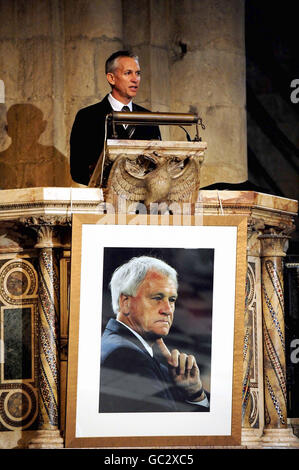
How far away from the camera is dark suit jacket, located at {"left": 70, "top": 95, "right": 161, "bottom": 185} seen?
5.61 metres

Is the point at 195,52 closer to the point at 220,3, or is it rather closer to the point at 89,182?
the point at 220,3

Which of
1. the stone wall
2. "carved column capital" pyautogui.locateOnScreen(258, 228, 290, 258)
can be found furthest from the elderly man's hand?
→ the stone wall

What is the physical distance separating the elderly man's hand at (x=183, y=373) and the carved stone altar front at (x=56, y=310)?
45 centimetres

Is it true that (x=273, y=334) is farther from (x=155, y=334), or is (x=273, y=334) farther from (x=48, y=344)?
(x=48, y=344)

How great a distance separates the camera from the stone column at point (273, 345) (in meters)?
5.15

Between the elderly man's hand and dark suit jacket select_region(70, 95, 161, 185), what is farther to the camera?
dark suit jacket select_region(70, 95, 161, 185)

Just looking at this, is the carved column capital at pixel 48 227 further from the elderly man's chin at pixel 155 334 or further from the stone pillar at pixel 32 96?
the stone pillar at pixel 32 96

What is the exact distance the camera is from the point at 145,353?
461 centimetres

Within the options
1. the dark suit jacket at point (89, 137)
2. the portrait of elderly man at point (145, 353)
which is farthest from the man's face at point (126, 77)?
the portrait of elderly man at point (145, 353)

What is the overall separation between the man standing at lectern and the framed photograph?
3.24 feet

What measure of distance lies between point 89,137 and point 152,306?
57.6 inches

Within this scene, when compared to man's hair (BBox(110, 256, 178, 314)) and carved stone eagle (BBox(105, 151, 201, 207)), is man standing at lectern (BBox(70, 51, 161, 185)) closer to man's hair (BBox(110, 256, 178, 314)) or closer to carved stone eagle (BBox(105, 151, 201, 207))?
carved stone eagle (BBox(105, 151, 201, 207))
